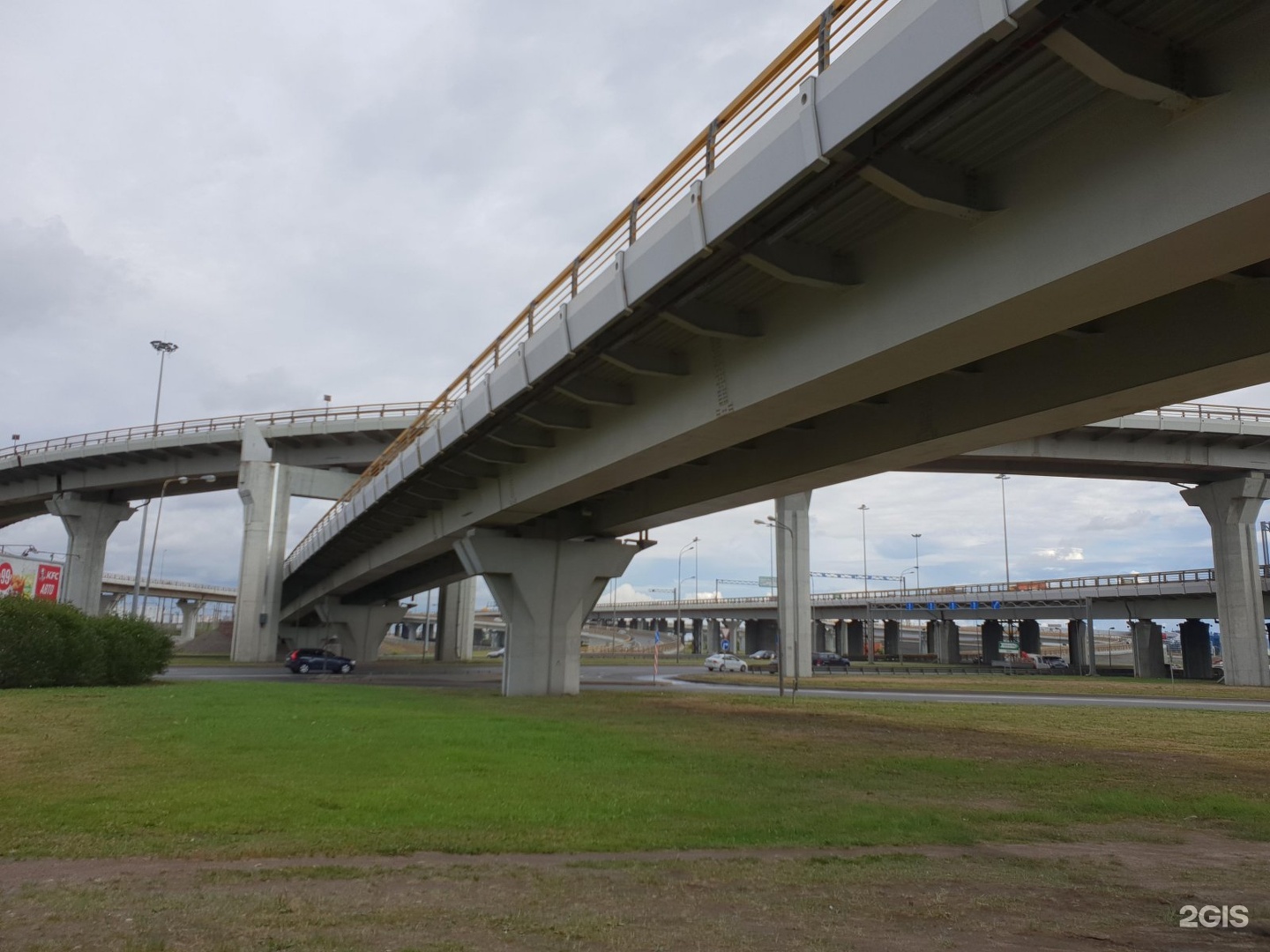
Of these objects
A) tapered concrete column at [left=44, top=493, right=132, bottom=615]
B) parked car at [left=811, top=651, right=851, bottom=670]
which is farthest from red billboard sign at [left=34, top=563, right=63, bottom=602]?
parked car at [left=811, top=651, right=851, bottom=670]

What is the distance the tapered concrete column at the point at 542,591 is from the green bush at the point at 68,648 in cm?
1038

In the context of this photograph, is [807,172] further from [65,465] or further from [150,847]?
[65,465]

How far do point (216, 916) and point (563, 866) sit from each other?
2.68 meters

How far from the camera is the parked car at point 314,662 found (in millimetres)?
47625

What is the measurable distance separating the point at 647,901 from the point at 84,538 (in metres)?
72.9

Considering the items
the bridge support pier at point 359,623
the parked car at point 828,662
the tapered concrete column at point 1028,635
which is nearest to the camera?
the bridge support pier at point 359,623

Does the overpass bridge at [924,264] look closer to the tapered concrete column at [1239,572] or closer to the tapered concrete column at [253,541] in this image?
the tapered concrete column at [1239,572]

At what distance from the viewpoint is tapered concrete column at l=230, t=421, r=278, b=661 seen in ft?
195

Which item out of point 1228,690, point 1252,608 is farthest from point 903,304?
point 1252,608

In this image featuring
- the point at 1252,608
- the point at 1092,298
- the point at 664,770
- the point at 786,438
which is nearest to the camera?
the point at 1092,298

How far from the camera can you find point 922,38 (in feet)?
28.3
